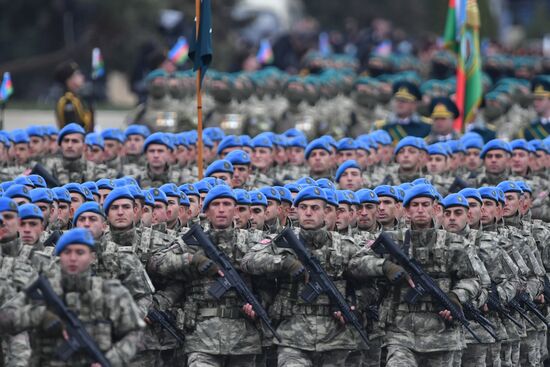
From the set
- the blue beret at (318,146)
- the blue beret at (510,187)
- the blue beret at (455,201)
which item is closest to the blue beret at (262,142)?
the blue beret at (318,146)

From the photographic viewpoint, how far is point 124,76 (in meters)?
54.5

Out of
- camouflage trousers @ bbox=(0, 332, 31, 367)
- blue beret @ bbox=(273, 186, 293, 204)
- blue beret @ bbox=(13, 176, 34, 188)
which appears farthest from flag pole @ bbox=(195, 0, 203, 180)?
camouflage trousers @ bbox=(0, 332, 31, 367)

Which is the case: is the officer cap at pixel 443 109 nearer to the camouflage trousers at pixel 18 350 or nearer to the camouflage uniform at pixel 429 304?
the camouflage uniform at pixel 429 304

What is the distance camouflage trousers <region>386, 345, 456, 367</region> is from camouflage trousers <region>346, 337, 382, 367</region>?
0.80m

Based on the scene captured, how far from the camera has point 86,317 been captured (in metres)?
15.0

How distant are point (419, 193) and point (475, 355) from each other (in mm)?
2420

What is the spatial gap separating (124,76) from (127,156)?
2897 centimetres

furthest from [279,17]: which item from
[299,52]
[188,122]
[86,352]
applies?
[86,352]

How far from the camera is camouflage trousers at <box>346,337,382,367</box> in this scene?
61.2 feet

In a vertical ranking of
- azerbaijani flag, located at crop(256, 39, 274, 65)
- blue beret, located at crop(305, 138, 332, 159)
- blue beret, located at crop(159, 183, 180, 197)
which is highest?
azerbaijani flag, located at crop(256, 39, 274, 65)

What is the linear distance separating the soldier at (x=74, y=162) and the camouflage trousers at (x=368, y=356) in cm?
527

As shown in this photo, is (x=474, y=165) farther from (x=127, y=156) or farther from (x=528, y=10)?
(x=528, y=10)

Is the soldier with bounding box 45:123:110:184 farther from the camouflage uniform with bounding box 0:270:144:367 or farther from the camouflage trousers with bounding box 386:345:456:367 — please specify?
the camouflage uniform with bounding box 0:270:144:367

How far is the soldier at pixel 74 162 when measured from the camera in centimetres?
2347
